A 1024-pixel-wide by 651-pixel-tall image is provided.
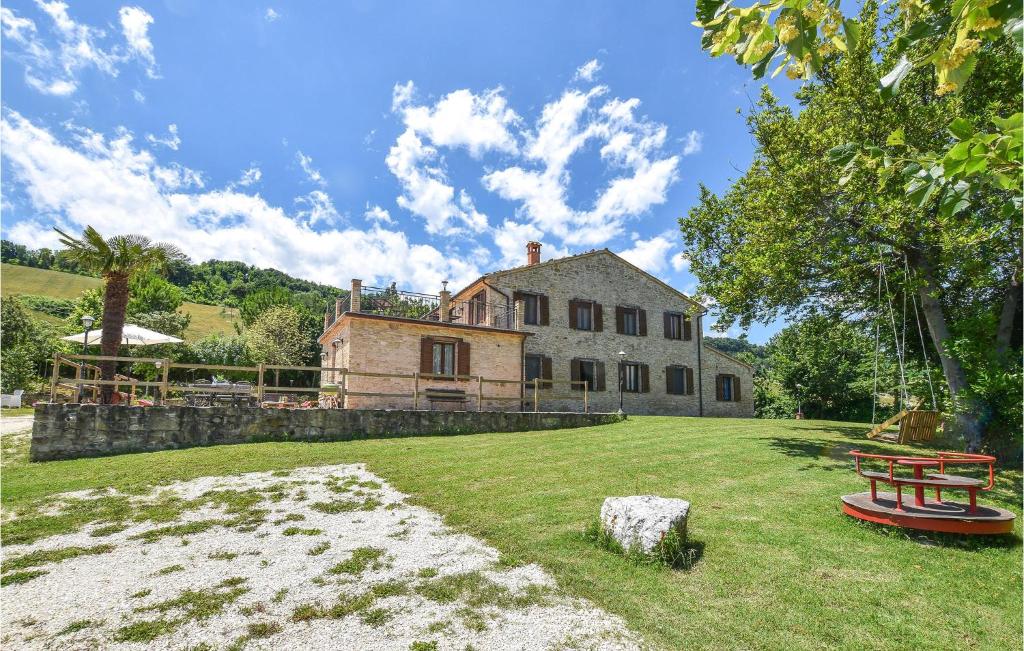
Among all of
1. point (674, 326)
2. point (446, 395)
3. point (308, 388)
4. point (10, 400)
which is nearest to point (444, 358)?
point (446, 395)

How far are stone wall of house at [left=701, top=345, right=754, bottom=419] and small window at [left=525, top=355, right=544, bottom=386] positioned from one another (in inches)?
383

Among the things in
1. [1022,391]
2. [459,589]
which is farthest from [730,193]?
[459,589]

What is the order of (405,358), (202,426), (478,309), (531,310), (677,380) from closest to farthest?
1. (202,426)
2. (405,358)
3. (531,310)
4. (478,309)
5. (677,380)

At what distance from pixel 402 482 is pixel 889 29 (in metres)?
13.1

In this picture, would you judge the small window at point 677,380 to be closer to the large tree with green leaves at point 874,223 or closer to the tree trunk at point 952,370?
the large tree with green leaves at point 874,223

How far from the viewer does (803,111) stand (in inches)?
452

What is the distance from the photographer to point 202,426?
37.8 feet

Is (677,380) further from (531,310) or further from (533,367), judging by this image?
(531,310)

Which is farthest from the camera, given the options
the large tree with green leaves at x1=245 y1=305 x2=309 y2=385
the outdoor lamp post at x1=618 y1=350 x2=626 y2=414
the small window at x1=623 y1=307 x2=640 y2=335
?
the large tree with green leaves at x1=245 y1=305 x2=309 y2=385

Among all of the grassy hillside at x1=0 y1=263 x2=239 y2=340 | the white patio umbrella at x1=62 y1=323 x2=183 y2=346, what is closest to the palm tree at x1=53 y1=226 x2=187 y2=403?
the white patio umbrella at x1=62 y1=323 x2=183 y2=346

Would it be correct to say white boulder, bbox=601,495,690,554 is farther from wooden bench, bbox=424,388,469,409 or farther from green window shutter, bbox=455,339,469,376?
green window shutter, bbox=455,339,469,376

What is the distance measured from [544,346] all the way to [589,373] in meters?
2.65

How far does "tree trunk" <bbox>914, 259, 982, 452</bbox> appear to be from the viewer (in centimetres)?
950

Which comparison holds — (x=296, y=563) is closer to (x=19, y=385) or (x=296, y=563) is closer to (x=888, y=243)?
(x=888, y=243)
